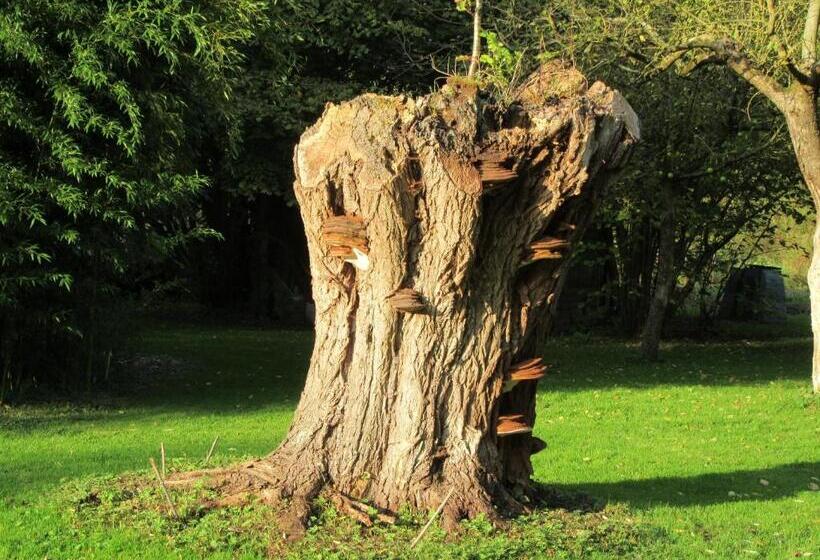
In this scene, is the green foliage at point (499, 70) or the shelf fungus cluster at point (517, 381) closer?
the shelf fungus cluster at point (517, 381)

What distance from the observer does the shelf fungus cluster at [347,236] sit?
21.0ft

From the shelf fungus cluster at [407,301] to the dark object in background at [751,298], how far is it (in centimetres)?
2163

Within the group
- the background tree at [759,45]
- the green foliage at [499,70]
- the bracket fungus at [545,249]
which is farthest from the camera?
the background tree at [759,45]

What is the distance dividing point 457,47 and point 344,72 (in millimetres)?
2619

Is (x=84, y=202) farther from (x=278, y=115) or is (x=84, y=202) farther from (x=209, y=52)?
(x=278, y=115)

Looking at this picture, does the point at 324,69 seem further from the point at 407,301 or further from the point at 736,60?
the point at 407,301

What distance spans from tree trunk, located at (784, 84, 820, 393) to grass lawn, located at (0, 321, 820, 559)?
1550 mm

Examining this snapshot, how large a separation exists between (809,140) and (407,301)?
9.74 meters

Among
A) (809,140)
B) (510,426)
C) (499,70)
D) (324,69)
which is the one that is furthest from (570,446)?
(324,69)

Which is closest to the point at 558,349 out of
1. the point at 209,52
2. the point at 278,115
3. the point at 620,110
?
the point at 278,115

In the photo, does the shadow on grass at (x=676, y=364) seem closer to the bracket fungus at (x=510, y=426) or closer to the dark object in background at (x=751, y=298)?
the dark object in background at (x=751, y=298)

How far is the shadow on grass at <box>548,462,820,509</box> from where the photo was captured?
344 inches

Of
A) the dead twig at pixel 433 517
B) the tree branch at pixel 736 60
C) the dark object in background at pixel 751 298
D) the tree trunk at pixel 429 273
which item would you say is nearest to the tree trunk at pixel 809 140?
the tree branch at pixel 736 60

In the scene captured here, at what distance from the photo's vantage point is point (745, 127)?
19344 millimetres
